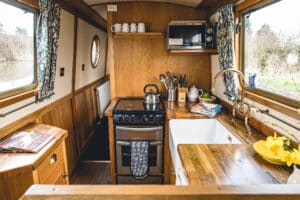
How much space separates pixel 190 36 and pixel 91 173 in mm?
2148

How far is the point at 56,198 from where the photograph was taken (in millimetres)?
615

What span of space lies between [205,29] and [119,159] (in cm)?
180

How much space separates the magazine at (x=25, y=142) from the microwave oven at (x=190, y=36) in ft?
5.85

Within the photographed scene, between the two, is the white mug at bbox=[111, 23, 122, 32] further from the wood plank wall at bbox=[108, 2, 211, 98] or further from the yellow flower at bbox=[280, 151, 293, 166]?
the yellow flower at bbox=[280, 151, 293, 166]

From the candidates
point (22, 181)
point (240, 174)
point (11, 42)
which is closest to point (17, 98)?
point (11, 42)

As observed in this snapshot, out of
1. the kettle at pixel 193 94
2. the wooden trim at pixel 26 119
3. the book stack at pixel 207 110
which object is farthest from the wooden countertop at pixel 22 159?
the kettle at pixel 193 94

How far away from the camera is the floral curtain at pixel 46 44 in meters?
2.17

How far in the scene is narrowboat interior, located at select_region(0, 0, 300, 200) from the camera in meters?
1.24

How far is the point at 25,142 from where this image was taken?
5.22 ft

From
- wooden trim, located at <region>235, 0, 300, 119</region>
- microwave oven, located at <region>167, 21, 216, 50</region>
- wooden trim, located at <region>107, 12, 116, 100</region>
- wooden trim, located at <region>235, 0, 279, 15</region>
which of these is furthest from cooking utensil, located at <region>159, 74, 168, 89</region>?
wooden trim, located at <region>235, 0, 279, 15</region>

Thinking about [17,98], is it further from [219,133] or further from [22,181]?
[219,133]

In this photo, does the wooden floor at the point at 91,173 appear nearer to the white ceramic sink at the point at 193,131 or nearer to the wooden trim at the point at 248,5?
the white ceramic sink at the point at 193,131

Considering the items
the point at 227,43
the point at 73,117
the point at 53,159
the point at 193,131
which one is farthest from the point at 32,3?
the point at 193,131

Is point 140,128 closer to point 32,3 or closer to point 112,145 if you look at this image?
point 112,145
